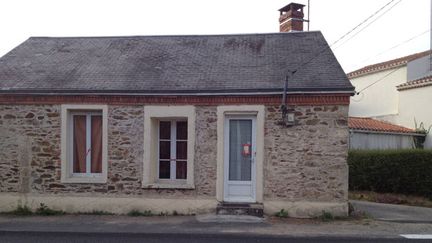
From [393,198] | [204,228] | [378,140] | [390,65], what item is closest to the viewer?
[204,228]

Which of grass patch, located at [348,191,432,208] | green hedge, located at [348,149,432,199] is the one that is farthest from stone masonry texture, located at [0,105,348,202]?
green hedge, located at [348,149,432,199]

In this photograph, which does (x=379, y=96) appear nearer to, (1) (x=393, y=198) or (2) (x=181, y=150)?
(1) (x=393, y=198)

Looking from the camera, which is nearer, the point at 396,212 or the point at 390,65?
the point at 396,212

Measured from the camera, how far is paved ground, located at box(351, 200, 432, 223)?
31.9 feet

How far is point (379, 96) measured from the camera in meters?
23.5

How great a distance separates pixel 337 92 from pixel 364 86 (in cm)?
1681

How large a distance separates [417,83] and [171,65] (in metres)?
14.3

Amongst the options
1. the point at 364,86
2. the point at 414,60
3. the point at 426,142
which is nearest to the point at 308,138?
the point at 426,142

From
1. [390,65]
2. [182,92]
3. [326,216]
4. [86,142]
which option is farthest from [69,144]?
[390,65]

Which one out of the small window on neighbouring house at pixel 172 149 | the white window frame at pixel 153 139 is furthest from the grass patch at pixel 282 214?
the small window on neighbouring house at pixel 172 149

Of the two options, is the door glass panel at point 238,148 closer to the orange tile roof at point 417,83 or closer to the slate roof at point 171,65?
the slate roof at point 171,65

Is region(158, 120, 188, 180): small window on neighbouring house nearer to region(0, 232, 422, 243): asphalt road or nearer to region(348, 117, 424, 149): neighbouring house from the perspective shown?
region(0, 232, 422, 243): asphalt road

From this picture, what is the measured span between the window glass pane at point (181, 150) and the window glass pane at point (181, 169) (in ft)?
0.49

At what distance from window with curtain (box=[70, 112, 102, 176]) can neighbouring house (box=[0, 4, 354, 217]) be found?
0.03 m
